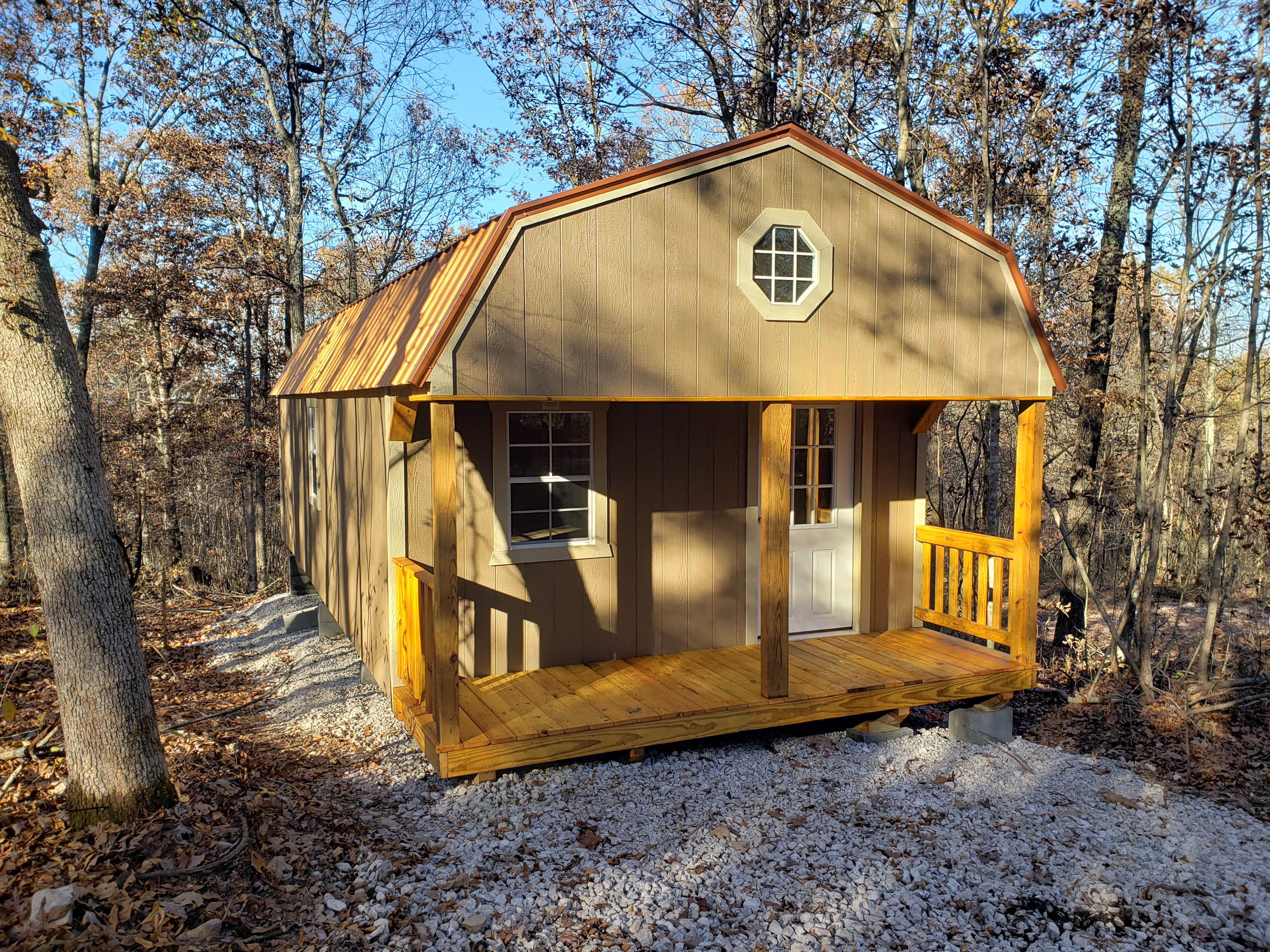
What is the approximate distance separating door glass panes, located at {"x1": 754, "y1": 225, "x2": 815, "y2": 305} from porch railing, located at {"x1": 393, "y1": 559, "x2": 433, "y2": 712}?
2797mm

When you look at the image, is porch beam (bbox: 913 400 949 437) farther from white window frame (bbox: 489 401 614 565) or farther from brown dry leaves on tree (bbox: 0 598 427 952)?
brown dry leaves on tree (bbox: 0 598 427 952)

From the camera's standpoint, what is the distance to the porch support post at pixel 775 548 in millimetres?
5559

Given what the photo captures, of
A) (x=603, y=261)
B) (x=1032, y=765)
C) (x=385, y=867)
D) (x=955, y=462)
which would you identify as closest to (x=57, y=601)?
(x=385, y=867)

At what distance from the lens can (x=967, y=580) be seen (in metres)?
7.21

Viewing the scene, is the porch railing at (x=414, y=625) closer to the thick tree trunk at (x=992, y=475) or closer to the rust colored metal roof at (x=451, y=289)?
the rust colored metal roof at (x=451, y=289)

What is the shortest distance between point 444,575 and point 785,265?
291 centimetres

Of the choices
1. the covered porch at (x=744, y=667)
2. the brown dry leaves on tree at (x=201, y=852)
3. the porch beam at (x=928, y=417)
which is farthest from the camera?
the porch beam at (x=928, y=417)

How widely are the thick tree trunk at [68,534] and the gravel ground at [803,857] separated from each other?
1234mm

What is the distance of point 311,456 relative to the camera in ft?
32.3

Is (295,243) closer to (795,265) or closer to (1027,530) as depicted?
(795,265)

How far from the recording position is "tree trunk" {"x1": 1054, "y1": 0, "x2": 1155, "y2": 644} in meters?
8.15

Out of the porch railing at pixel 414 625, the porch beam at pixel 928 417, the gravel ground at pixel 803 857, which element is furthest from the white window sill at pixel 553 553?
the porch beam at pixel 928 417

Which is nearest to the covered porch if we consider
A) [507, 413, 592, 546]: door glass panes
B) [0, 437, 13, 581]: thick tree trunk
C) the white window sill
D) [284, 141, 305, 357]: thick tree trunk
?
the white window sill

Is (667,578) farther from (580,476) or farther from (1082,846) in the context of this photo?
(1082,846)
